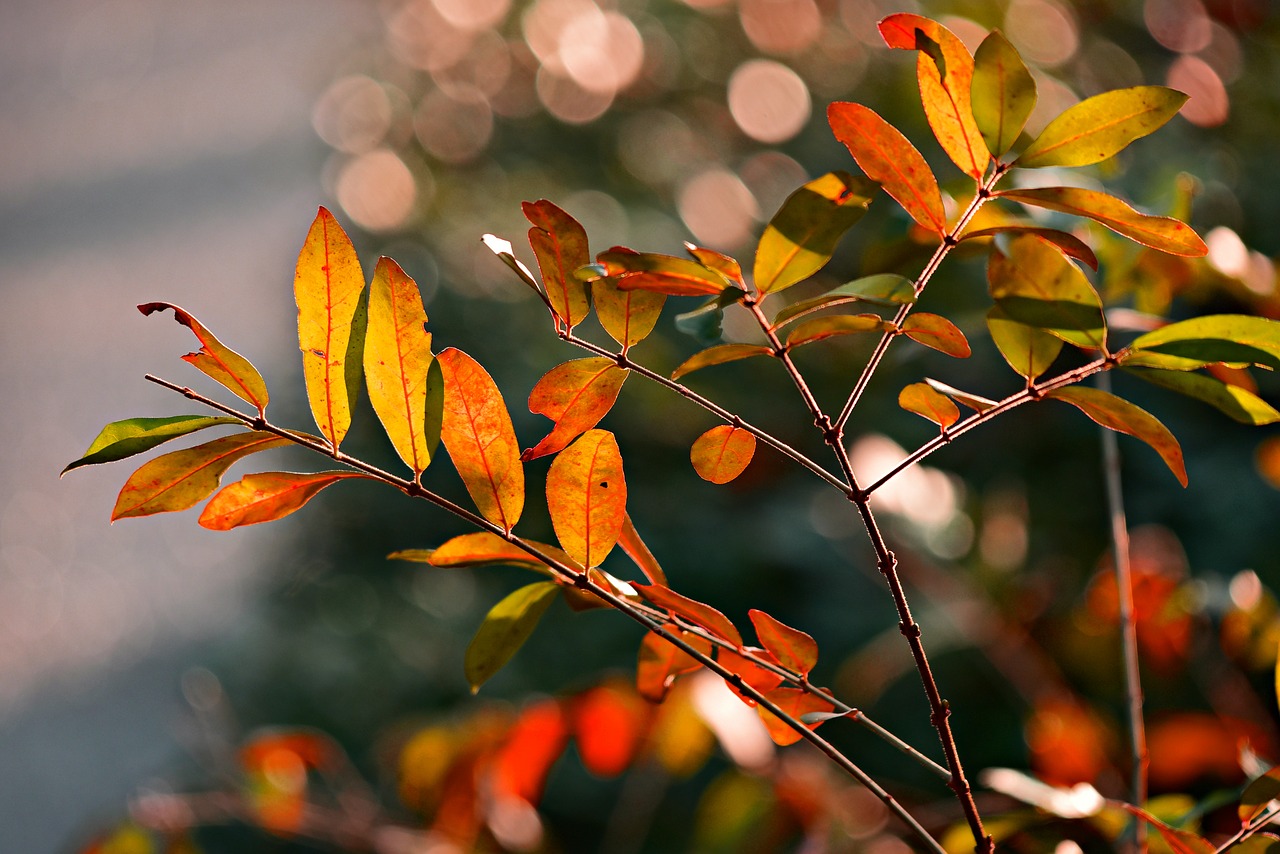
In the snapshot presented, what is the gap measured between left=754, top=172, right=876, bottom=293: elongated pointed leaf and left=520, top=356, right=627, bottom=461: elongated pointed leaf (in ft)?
0.14

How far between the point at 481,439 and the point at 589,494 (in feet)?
0.10

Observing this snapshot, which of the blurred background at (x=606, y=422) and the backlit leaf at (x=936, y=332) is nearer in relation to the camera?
the backlit leaf at (x=936, y=332)

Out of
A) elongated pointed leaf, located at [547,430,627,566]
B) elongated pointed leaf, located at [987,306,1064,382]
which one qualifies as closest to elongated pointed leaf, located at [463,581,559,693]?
elongated pointed leaf, located at [547,430,627,566]

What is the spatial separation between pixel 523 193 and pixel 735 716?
1064mm

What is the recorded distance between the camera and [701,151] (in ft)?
4.58

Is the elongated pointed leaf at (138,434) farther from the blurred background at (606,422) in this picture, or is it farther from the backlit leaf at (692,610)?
the blurred background at (606,422)

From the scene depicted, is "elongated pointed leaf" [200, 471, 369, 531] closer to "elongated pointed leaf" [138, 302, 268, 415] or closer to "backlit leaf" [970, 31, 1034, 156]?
"elongated pointed leaf" [138, 302, 268, 415]

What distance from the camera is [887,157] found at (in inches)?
9.5

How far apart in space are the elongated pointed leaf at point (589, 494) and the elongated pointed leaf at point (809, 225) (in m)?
0.06

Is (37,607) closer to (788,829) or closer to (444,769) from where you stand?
(444,769)

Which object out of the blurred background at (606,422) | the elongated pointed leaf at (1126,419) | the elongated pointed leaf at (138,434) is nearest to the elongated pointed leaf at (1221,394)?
the elongated pointed leaf at (1126,419)

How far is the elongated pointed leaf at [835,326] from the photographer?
228mm

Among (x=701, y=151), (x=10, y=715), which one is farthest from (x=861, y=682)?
(x=10, y=715)

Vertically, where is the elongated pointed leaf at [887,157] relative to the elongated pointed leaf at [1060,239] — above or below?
above
